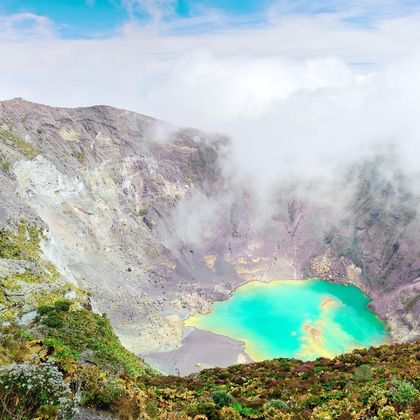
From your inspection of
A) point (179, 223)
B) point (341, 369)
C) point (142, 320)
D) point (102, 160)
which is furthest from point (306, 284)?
point (341, 369)

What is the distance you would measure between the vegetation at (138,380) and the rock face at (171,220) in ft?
95.6

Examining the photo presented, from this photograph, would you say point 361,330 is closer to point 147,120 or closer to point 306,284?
point 306,284

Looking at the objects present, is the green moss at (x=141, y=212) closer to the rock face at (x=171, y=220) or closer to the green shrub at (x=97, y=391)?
the rock face at (x=171, y=220)

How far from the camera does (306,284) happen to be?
106438mm

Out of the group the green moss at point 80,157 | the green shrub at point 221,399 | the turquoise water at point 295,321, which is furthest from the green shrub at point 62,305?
the green moss at point 80,157

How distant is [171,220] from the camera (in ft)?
369

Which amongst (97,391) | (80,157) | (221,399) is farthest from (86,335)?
(80,157)

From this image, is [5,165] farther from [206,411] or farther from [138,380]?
[206,411]

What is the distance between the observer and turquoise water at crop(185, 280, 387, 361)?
231 ft

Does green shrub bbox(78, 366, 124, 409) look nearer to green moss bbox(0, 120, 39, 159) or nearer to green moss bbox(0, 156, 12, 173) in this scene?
→ green moss bbox(0, 156, 12, 173)

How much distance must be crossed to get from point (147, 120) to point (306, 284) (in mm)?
72217

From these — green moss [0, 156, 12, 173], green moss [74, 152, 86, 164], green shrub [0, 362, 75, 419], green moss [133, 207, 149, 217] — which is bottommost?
green shrub [0, 362, 75, 419]

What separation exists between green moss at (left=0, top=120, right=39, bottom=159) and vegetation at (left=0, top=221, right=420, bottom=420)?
45.1 metres

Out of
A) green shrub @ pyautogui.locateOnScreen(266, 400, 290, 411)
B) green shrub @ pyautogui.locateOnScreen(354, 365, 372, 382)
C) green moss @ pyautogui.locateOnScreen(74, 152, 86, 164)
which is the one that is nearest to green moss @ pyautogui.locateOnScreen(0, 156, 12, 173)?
green moss @ pyautogui.locateOnScreen(74, 152, 86, 164)
